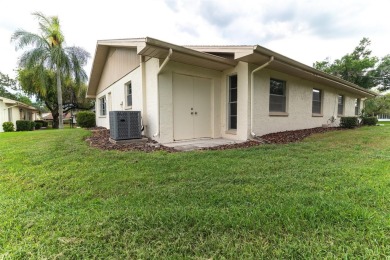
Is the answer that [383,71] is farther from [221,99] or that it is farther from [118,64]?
[118,64]

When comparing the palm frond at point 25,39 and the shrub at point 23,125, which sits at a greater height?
the palm frond at point 25,39

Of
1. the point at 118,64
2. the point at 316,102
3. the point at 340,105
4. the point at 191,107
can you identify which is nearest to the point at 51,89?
the point at 118,64

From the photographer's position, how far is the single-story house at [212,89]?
5.62m

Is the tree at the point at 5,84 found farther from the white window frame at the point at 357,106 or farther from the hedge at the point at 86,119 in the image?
the white window frame at the point at 357,106

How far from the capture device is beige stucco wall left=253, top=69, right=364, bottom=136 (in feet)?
21.3

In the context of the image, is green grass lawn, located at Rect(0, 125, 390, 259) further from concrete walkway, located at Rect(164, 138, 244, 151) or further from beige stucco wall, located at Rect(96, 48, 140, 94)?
beige stucco wall, located at Rect(96, 48, 140, 94)

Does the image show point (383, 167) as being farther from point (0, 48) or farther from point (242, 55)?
point (0, 48)

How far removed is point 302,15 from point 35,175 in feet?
36.5

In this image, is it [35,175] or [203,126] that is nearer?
[35,175]

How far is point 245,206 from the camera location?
1968mm

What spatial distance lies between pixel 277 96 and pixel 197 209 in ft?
22.3

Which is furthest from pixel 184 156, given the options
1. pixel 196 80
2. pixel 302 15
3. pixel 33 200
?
pixel 302 15

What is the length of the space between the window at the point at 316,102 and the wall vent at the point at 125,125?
8.58m

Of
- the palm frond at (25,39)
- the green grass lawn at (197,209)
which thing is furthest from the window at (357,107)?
the palm frond at (25,39)
